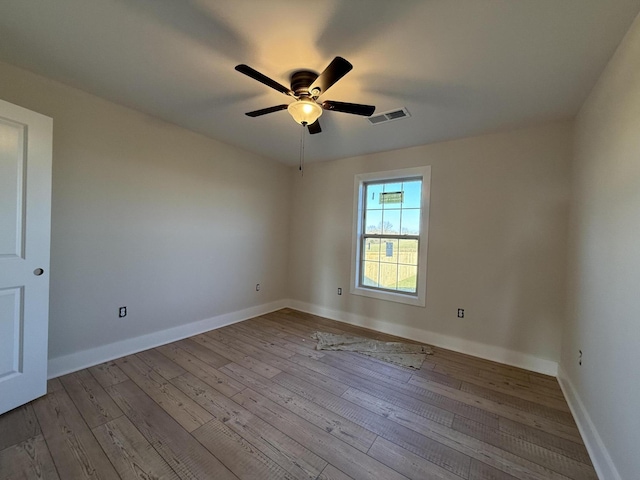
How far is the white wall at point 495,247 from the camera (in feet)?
8.35

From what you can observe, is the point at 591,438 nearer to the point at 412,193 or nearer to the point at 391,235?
the point at 391,235

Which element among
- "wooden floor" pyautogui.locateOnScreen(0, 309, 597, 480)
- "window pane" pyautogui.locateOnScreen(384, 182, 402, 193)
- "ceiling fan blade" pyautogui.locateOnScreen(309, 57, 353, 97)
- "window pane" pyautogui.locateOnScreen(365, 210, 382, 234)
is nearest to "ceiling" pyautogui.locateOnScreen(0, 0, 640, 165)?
"ceiling fan blade" pyautogui.locateOnScreen(309, 57, 353, 97)

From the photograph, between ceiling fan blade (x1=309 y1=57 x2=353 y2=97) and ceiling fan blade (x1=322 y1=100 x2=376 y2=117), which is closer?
ceiling fan blade (x1=309 y1=57 x2=353 y2=97)

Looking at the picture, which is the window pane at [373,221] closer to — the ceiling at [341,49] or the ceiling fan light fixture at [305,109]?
the ceiling at [341,49]

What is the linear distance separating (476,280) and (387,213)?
55.8 inches

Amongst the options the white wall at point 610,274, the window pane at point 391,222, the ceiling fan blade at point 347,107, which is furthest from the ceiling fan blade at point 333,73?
the window pane at point 391,222

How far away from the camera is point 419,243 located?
3346mm

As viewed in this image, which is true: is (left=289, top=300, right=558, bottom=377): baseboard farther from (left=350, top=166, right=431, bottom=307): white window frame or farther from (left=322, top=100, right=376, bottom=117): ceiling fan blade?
(left=322, top=100, right=376, bottom=117): ceiling fan blade

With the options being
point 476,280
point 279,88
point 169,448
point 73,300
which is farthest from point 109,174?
point 476,280

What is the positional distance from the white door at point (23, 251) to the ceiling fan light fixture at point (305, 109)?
73.9 inches

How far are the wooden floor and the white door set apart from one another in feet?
0.85

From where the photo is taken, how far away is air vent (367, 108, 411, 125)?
247 cm

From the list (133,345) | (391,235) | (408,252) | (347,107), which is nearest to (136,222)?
(133,345)

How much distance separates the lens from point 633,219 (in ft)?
4.33
